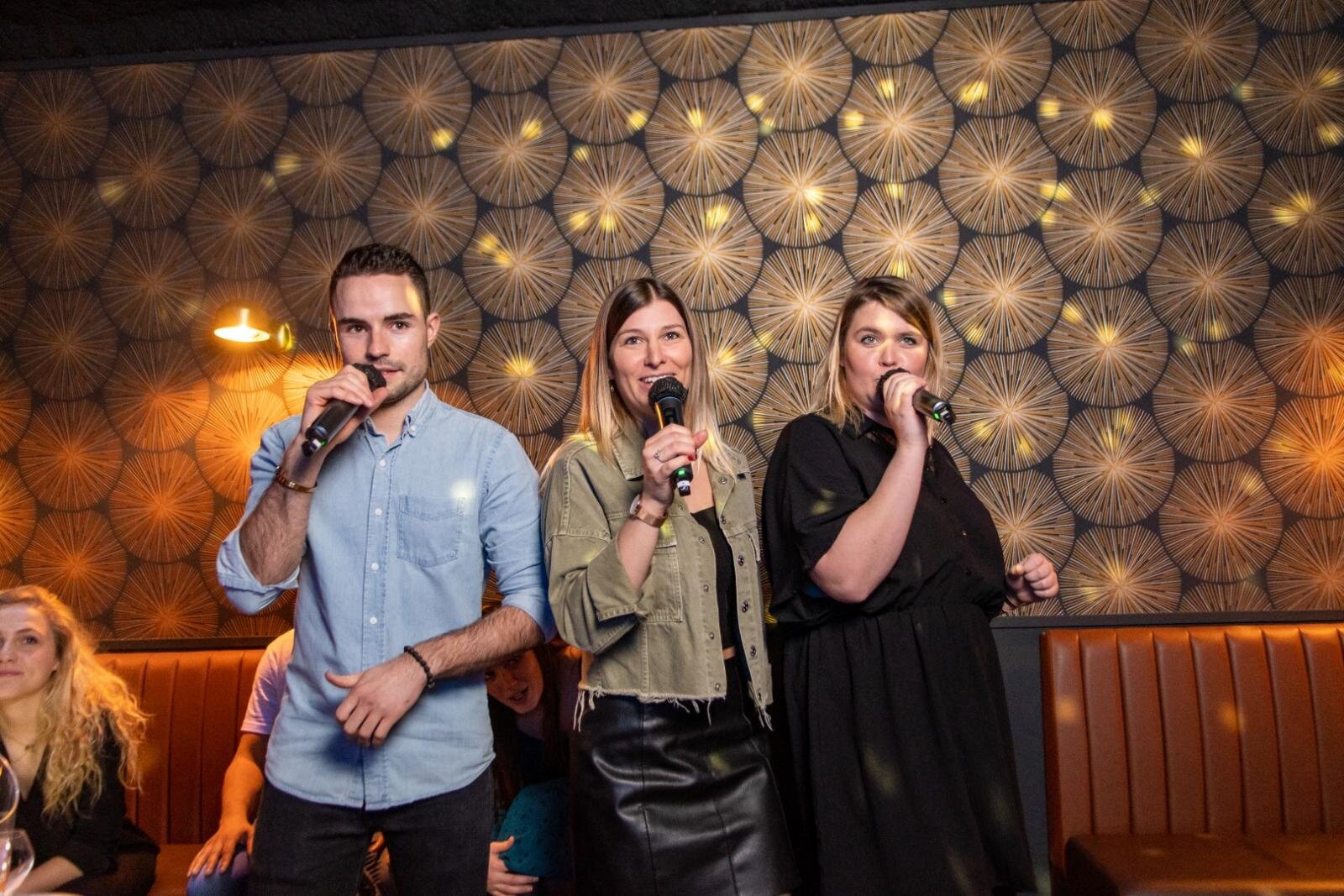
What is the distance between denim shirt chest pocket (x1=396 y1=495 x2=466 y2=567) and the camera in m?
1.73

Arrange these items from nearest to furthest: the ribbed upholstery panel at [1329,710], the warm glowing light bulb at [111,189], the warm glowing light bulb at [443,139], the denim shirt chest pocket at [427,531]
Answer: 1. the denim shirt chest pocket at [427,531]
2. the ribbed upholstery panel at [1329,710]
3. the warm glowing light bulb at [443,139]
4. the warm glowing light bulb at [111,189]

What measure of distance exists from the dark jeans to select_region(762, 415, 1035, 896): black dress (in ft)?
2.12

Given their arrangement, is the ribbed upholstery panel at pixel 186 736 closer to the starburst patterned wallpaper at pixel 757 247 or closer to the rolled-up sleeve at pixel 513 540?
the starburst patterned wallpaper at pixel 757 247

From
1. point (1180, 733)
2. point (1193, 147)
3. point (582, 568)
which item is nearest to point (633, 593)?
point (582, 568)

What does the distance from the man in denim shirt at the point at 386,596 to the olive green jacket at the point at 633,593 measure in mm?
89

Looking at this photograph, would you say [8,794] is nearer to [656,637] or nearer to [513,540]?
[513,540]

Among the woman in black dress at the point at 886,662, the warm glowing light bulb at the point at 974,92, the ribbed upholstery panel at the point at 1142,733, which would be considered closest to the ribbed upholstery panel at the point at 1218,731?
the ribbed upholstery panel at the point at 1142,733

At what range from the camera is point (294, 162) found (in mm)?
3105

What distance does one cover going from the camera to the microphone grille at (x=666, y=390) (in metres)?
1.71

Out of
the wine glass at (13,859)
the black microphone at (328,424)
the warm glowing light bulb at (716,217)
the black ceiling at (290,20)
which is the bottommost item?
the wine glass at (13,859)

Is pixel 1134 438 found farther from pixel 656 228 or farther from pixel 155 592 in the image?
pixel 155 592

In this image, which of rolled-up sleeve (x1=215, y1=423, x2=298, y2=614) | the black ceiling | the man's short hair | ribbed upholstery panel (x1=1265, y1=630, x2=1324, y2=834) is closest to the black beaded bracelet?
rolled-up sleeve (x1=215, y1=423, x2=298, y2=614)

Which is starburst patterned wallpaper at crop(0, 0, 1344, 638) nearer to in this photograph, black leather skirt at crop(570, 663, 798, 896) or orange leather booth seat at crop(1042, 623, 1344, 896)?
Answer: orange leather booth seat at crop(1042, 623, 1344, 896)

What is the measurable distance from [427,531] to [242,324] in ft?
5.44
